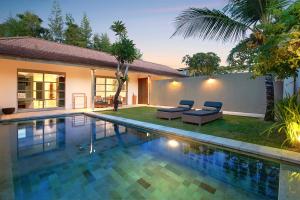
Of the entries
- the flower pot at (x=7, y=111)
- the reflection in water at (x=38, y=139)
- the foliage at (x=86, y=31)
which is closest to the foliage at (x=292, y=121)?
the reflection in water at (x=38, y=139)

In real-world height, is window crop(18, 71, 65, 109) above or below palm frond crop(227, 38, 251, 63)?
below

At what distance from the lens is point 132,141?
21.2ft

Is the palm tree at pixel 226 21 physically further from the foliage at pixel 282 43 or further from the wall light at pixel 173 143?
the wall light at pixel 173 143

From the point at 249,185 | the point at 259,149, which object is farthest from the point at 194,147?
the point at 249,185

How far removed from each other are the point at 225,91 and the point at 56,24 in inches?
1270

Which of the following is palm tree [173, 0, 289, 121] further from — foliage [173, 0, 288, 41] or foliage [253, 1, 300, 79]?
foliage [253, 1, 300, 79]

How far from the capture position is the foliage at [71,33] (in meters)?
32.3

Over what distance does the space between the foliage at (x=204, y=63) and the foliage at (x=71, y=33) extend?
21.3m

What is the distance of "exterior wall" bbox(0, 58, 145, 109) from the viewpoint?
1113cm

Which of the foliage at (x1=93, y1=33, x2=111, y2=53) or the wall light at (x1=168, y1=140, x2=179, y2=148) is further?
the foliage at (x1=93, y1=33, x2=111, y2=53)

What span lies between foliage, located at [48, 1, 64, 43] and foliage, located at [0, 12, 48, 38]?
162 centimetres

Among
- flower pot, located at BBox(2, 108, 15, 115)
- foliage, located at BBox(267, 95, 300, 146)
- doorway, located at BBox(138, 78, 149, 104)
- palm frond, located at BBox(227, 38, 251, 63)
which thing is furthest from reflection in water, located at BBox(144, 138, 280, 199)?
doorway, located at BBox(138, 78, 149, 104)

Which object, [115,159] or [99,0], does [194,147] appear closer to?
[115,159]

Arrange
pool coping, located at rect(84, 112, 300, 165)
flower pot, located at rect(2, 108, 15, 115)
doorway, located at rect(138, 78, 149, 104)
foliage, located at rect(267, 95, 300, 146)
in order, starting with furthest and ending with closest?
doorway, located at rect(138, 78, 149, 104), flower pot, located at rect(2, 108, 15, 115), foliage, located at rect(267, 95, 300, 146), pool coping, located at rect(84, 112, 300, 165)
